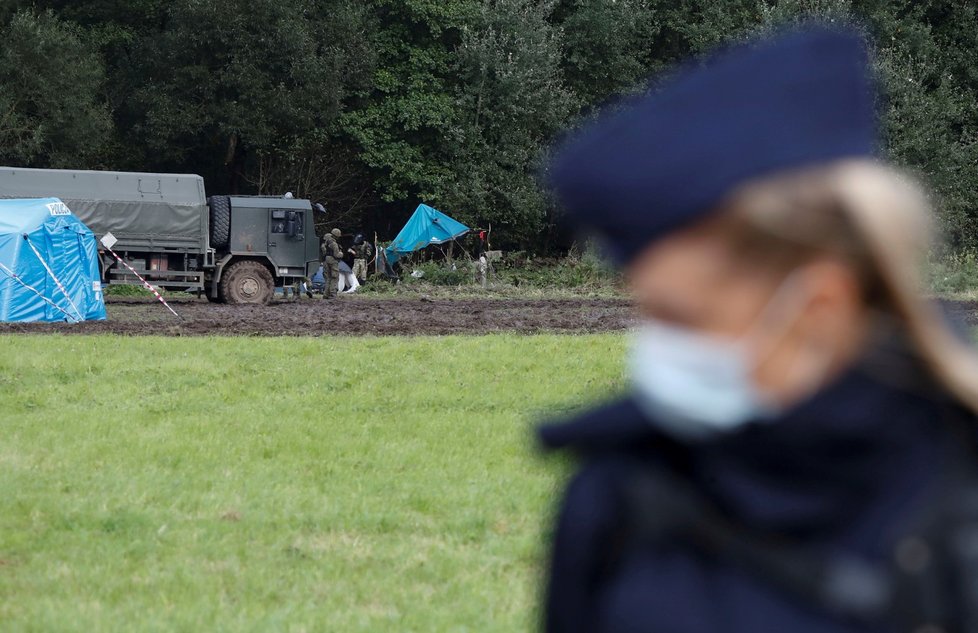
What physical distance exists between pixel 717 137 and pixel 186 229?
30.1 meters

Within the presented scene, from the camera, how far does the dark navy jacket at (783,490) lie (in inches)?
51.8

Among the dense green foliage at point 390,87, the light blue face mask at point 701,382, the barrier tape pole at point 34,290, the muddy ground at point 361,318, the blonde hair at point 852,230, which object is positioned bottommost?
the muddy ground at point 361,318

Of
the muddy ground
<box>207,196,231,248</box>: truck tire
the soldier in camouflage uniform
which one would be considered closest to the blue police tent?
the muddy ground

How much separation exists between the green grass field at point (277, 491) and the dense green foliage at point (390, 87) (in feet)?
96.8

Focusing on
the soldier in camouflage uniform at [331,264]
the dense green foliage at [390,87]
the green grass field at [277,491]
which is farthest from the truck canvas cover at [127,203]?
the green grass field at [277,491]

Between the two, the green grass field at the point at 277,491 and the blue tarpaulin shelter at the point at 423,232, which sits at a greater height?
the blue tarpaulin shelter at the point at 423,232

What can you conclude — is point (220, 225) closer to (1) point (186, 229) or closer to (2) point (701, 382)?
(1) point (186, 229)

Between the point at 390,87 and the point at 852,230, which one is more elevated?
the point at 390,87

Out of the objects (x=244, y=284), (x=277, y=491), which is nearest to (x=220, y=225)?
(x=244, y=284)

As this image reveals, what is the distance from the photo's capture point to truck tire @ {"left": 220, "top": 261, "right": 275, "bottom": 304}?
30.8m

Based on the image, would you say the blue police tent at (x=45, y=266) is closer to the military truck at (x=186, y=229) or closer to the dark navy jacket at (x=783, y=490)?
the military truck at (x=186, y=229)

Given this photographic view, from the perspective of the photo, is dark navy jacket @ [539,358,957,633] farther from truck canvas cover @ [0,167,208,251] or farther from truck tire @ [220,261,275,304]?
truck tire @ [220,261,275,304]

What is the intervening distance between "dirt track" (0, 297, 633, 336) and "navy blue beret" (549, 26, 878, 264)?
18854mm

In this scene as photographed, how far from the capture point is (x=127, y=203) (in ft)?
98.9
